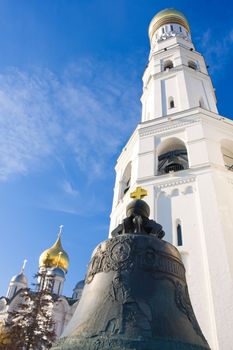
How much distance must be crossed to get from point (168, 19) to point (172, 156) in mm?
18581

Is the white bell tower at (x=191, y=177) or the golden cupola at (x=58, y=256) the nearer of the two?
the white bell tower at (x=191, y=177)

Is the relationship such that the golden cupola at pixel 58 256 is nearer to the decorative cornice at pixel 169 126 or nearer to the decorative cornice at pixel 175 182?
the decorative cornice at pixel 169 126

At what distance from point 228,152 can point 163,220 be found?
20.1ft

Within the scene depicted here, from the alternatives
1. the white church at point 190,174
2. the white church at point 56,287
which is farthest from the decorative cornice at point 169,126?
the white church at point 56,287

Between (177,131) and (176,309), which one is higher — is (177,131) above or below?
above

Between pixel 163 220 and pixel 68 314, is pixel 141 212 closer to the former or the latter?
pixel 163 220

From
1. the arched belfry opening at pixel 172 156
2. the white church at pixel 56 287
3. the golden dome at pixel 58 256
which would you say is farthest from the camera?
the golden dome at pixel 58 256

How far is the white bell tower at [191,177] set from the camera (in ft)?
30.3

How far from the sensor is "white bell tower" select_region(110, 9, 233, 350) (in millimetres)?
9227

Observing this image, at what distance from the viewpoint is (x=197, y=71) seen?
64.1ft

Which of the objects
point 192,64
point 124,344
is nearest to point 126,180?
point 192,64

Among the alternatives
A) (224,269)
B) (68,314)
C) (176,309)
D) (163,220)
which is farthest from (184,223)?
(68,314)

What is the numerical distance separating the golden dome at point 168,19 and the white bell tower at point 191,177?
8.59 m

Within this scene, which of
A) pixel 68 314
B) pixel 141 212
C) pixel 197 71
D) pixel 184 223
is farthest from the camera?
pixel 68 314
